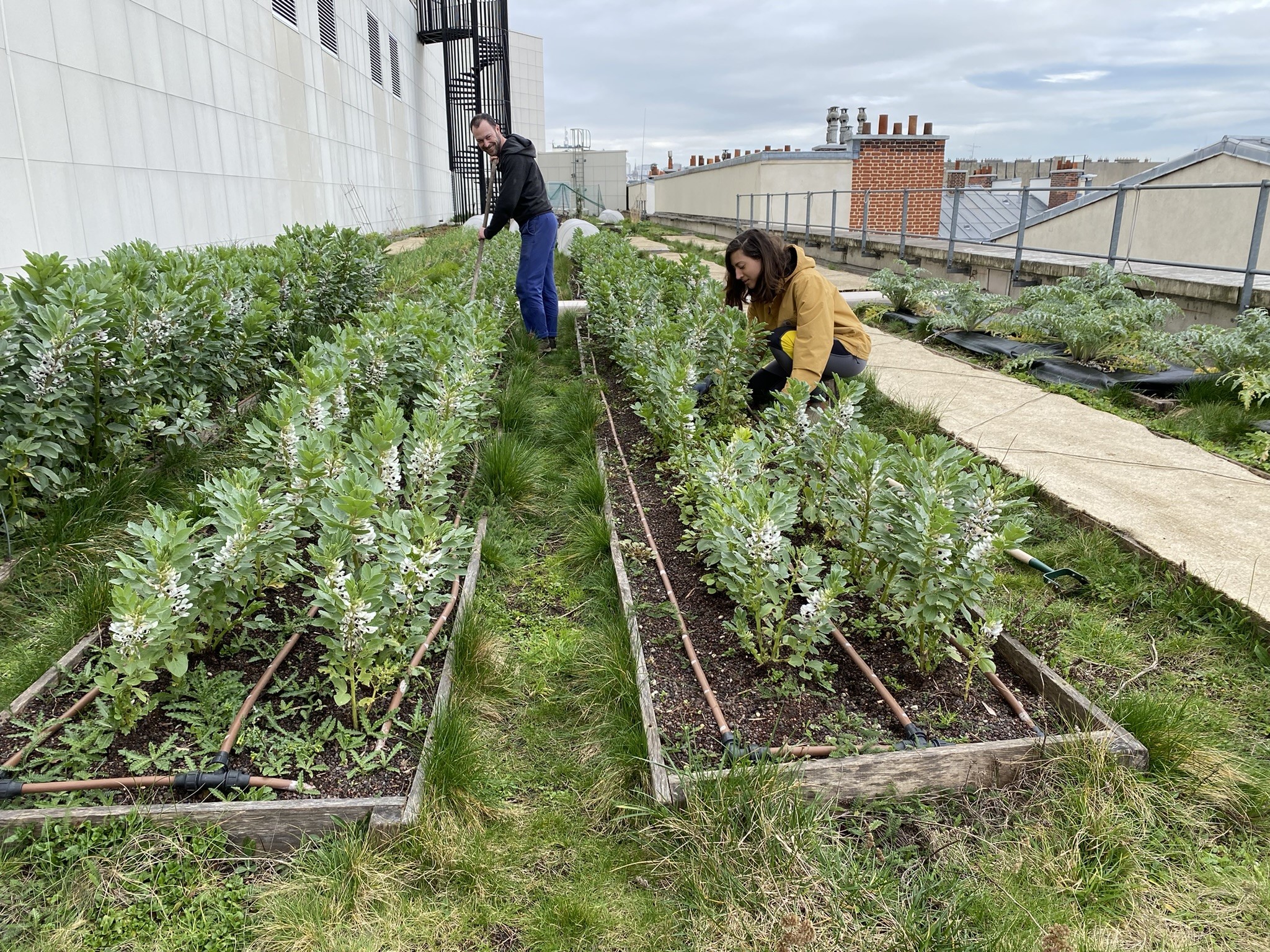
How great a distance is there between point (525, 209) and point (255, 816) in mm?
6151

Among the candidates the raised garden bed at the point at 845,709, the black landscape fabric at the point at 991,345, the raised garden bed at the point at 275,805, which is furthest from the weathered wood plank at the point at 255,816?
the black landscape fabric at the point at 991,345

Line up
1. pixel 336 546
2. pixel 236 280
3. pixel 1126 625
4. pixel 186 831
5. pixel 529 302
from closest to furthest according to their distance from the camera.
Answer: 1. pixel 186 831
2. pixel 336 546
3. pixel 1126 625
4. pixel 236 280
5. pixel 529 302

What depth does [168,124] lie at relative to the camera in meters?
8.01

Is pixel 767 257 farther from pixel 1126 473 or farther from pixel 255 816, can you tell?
pixel 255 816

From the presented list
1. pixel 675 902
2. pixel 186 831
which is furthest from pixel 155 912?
pixel 675 902

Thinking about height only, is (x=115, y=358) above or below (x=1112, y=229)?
below

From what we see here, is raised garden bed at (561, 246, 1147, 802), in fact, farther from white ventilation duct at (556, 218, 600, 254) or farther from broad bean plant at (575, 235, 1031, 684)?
white ventilation duct at (556, 218, 600, 254)

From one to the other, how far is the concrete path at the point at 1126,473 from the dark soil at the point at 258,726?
2956mm

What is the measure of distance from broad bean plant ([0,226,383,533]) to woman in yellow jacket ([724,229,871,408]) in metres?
2.82

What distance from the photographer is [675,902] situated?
1957 mm

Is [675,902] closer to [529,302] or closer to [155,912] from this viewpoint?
[155,912]

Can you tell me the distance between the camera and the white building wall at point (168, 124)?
582 centimetres

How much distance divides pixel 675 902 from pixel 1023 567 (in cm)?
235

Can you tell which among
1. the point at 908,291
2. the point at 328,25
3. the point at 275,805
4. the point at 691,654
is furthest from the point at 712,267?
the point at 275,805
